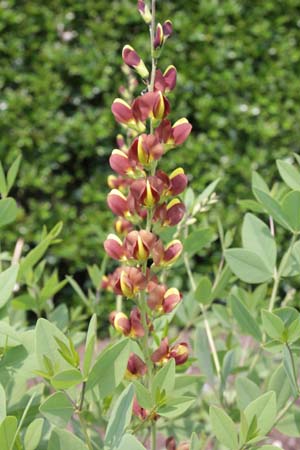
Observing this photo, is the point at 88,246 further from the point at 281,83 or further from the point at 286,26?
the point at 286,26

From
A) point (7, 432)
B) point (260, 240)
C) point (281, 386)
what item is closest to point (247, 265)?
point (260, 240)

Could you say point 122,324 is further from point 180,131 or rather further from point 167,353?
point 180,131

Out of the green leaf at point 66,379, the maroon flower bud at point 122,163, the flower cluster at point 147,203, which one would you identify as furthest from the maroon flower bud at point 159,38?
the green leaf at point 66,379

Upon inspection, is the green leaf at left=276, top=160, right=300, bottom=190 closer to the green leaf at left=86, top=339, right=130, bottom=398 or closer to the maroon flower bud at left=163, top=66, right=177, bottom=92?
the maroon flower bud at left=163, top=66, right=177, bottom=92

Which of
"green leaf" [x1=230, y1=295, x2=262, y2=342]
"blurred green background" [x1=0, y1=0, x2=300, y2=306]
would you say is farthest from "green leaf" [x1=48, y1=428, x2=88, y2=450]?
"blurred green background" [x1=0, y1=0, x2=300, y2=306]

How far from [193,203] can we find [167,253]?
1.70 ft

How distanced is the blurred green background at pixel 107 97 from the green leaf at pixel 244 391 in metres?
3.04

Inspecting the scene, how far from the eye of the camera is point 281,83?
4414mm

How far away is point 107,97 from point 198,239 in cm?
309

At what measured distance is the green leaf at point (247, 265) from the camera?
0.94 meters

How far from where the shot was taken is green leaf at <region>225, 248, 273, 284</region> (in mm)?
943

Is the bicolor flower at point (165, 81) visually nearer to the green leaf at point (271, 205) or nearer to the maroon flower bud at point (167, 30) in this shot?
the maroon flower bud at point (167, 30)

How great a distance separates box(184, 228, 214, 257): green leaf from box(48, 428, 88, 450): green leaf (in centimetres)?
49

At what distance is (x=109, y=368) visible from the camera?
73 centimetres
